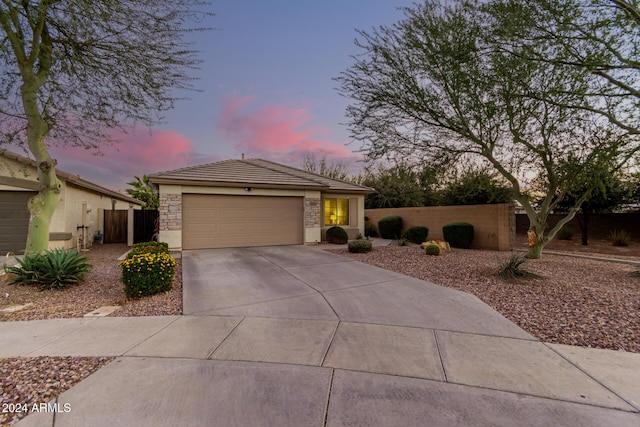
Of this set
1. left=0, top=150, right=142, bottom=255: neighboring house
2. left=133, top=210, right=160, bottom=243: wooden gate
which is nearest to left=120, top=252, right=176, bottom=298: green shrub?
left=0, top=150, right=142, bottom=255: neighboring house

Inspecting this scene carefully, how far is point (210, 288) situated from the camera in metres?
5.80

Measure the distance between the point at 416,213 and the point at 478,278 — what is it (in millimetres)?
9054

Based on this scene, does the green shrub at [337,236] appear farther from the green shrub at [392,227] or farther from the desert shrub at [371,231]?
the desert shrub at [371,231]

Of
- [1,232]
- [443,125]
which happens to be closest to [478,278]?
[443,125]

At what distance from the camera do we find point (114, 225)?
577 inches

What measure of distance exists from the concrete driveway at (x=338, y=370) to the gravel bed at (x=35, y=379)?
13 centimetres

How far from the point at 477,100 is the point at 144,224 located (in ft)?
48.0

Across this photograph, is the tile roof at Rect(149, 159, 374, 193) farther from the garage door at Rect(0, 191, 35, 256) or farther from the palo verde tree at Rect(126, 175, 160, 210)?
the palo verde tree at Rect(126, 175, 160, 210)

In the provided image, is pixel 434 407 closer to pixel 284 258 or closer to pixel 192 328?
pixel 192 328

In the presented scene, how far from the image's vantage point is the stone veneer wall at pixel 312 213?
12758 mm

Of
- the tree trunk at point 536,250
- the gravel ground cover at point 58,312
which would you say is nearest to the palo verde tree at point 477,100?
the tree trunk at point 536,250

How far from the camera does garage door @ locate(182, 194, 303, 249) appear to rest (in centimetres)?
1095

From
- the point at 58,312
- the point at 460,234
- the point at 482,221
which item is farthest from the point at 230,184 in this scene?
the point at 482,221

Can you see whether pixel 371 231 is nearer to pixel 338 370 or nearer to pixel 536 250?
pixel 536 250
